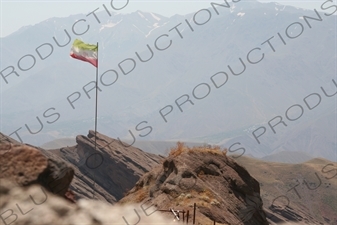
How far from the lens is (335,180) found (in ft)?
649

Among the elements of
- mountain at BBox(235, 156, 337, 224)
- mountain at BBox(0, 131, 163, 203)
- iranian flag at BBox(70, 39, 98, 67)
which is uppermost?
iranian flag at BBox(70, 39, 98, 67)

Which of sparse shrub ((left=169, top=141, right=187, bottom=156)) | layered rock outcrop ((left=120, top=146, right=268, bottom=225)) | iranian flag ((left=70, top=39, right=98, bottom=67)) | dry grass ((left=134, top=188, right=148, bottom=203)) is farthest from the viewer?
iranian flag ((left=70, top=39, right=98, bottom=67))

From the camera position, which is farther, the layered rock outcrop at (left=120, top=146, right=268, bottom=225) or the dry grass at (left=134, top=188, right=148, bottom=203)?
the dry grass at (left=134, top=188, right=148, bottom=203)

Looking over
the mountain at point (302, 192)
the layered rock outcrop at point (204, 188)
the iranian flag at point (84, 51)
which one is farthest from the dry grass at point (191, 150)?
the mountain at point (302, 192)

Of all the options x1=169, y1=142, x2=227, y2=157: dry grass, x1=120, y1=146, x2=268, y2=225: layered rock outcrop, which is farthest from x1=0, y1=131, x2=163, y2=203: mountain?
x1=169, y1=142, x2=227, y2=157: dry grass

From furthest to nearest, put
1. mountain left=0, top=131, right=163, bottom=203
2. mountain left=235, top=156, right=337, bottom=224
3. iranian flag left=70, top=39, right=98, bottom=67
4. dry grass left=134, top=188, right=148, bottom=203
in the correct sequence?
mountain left=235, top=156, right=337, bottom=224 < mountain left=0, top=131, right=163, bottom=203 < iranian flag left=70, top=39, right=98, bottom=67 < dry grass left=134, top=188, right=148, bottom=203

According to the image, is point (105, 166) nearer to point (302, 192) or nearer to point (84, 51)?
point (84, 51)

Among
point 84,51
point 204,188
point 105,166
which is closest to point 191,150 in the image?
point 204,188

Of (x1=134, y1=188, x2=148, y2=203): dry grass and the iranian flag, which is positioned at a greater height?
the iranian flag

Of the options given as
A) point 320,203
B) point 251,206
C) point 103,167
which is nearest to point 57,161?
point 251,206

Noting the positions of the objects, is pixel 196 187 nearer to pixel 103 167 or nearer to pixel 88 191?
pixel 88 191

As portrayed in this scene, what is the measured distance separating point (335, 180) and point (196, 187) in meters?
184

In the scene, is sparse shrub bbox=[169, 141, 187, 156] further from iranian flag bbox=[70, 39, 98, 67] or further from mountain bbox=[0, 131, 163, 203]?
mountain bbox=[0, 131, 163, 203]

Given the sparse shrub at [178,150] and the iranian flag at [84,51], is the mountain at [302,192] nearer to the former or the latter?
the iranian flag at [84,51]
